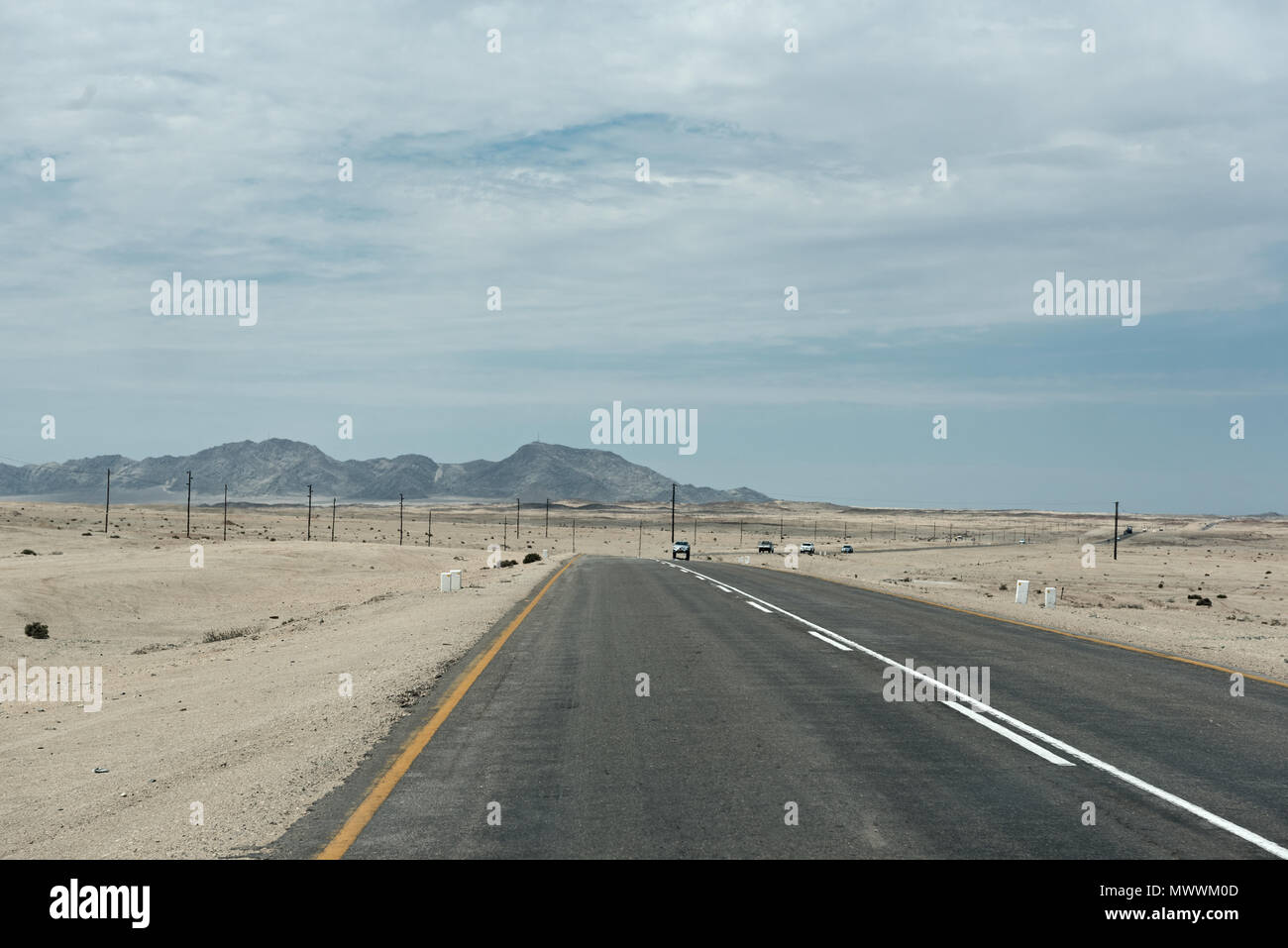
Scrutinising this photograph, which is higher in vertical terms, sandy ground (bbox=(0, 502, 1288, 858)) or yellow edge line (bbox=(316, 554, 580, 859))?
yellow edge line (bbox=(316, 554, 580, 859))

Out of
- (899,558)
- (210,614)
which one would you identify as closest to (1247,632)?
(210,614)

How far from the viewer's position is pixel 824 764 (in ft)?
26.8

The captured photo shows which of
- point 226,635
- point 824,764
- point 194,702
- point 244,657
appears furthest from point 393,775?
point 226,635

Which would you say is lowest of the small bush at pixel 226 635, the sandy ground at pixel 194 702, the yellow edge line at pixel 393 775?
the small bush at pixel 226 635

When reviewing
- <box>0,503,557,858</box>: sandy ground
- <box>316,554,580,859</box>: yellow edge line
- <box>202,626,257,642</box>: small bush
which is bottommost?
<box>202,626,257,642</box>: small bush

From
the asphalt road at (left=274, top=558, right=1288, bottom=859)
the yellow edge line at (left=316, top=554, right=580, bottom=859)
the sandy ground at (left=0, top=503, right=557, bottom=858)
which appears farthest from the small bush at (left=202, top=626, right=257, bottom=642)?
the yellow edge line at (left=316, top=554, right=580, bottom=859)

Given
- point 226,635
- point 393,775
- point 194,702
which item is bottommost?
point 226,635

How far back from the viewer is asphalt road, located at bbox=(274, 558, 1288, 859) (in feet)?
20.4

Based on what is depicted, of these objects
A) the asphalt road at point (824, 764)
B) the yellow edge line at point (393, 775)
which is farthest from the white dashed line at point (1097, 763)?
the yellow edge line at point (393, 775)

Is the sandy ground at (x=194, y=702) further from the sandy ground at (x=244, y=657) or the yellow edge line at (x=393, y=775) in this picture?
the yellow edge line at (x=393, y=775)

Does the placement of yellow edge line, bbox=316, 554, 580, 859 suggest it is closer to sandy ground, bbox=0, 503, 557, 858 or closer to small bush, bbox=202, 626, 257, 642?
sandy ground, bbox=0, 503, 557, 858

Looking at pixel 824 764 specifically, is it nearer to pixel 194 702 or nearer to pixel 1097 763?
pixel 1097 763

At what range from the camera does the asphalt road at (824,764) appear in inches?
245
